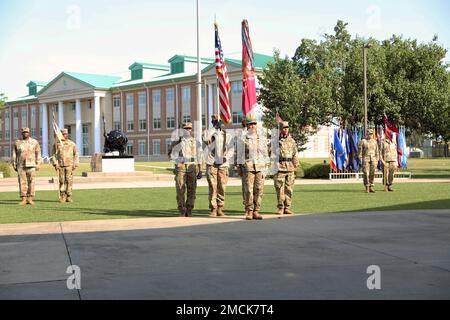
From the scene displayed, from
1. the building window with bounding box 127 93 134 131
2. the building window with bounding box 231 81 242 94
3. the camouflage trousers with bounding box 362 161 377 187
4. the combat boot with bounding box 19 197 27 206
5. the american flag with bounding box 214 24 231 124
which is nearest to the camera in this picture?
the combat boot with bounding box 19 197 27 206

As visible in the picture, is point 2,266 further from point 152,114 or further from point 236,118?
point 152,114

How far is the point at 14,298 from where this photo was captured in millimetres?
4875

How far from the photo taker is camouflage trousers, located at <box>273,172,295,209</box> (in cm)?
1199

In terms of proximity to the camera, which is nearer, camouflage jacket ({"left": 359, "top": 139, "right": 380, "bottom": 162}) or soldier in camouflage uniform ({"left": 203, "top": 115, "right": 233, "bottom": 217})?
soldier in camouflage uniform ({"left": 203, "top": 115, "right": 233, "bottom": 217})

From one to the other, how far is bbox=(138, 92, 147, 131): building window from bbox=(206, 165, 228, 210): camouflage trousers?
69907 mm

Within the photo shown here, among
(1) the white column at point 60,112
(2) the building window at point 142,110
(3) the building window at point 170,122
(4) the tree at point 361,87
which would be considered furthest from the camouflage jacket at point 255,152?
(1) the white column at point 60,112

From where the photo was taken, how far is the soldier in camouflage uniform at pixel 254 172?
36.2 ft

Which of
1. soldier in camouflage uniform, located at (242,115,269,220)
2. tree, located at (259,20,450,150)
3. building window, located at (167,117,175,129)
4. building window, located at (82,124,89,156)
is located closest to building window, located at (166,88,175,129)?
building window, located at (167,117,175,129)

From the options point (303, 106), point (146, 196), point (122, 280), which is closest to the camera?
point (122, 280)

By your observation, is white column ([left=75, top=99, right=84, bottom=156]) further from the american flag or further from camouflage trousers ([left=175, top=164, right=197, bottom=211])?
camouflage trousers ([left=175, top=164, right=197, bottom=211])

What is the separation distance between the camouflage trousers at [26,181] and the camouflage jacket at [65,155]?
0.75m

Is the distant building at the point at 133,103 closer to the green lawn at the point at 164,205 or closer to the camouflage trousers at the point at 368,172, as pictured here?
the camouflage trousers at the point at 368,172
